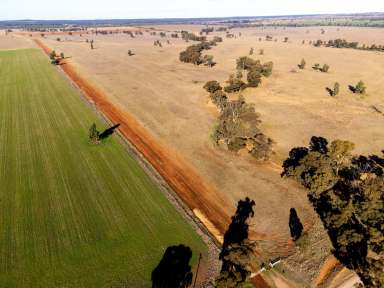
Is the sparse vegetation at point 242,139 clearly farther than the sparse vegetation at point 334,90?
No

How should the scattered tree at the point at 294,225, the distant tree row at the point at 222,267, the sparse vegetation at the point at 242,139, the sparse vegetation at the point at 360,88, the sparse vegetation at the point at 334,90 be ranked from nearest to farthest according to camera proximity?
the distant tree row at the point at 222,267, the scattered tree at the point at 294,225, the sparse vegetation at the point at 242,139, the sparse vegetation at the point at 334,90, the sparse vegetation at the point at 360,88

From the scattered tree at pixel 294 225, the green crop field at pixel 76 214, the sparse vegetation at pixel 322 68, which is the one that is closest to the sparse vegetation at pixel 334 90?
the sparse vegetation at pixel 322 68

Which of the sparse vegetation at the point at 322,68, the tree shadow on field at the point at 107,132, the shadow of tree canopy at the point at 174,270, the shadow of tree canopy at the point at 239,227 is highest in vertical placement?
the shadow of tree canopy at the point at 174,270

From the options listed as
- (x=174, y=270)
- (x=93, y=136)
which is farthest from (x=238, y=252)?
(x=93, y=136)

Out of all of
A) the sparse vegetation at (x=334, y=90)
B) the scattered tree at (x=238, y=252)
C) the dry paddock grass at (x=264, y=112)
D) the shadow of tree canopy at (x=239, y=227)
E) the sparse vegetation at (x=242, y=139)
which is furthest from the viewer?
the sparse vegetation at (x=334, y=90)

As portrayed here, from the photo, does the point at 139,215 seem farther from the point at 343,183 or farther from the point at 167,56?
the point at 167,56

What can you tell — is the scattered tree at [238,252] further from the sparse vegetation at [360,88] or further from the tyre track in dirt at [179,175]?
the sparse vegetation at [360,88]
